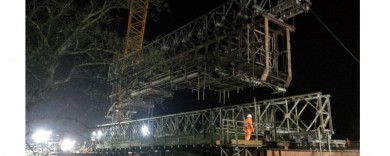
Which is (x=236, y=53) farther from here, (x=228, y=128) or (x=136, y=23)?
(x=136, y=23)

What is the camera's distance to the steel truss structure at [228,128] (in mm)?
13008

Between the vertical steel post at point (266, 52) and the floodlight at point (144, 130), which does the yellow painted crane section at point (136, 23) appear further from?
the vertical steel post at point (266, 52)

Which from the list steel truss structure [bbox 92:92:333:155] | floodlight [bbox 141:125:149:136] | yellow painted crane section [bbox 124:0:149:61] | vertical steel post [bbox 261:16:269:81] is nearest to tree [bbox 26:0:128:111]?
steel truss structure [bbox 92:92:333:155]

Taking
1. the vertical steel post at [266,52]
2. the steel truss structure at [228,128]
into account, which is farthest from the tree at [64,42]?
the vertical steel post at [266,52]

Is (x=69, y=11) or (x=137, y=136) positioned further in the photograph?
(x=137, y=136)

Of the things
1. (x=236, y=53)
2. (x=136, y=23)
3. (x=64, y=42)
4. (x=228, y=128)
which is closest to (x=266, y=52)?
(x=236, y=53)

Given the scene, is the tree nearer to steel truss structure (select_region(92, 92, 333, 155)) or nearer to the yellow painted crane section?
steel truss structure (select_region(92, 92, 333, 155))

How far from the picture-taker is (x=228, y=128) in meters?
13.9

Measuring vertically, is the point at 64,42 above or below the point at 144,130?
above

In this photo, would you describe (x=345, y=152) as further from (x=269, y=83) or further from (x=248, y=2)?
(x=248, y=2)
